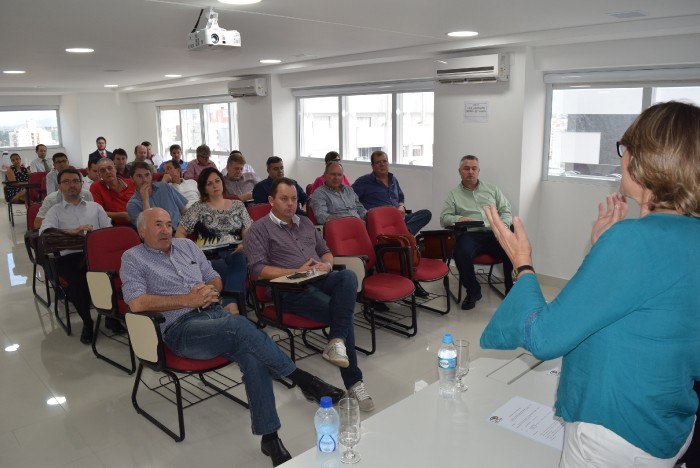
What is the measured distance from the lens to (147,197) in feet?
16.9

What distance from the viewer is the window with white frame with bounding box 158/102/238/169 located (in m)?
11.1

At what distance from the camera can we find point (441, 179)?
6559 millimetres

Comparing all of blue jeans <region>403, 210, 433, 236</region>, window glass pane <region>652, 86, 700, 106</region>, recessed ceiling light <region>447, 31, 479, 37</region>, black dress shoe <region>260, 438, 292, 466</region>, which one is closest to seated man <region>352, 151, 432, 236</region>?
blue jeans <region>403, 210, 433, 236</region>

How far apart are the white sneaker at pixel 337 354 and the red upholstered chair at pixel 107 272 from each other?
1408mm

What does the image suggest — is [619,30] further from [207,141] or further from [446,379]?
[207,141]

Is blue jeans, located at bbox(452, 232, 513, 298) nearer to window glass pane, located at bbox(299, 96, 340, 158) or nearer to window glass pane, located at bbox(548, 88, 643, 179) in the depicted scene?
window glass pane, located at bbox(548, 88, 643, 179)

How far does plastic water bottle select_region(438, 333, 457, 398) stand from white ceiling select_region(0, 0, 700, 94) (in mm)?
2419

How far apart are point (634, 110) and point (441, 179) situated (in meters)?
2.16

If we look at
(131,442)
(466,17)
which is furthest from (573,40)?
(131,442)

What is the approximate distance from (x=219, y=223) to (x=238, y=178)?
236cm

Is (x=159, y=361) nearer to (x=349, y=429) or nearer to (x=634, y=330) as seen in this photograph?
(x=349, y=429)

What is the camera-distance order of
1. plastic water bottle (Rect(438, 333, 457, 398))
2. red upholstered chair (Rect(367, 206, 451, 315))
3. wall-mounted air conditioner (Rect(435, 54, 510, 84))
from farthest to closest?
wall-mounted air conditioner (Rect(435, 54, 510, 84)), red upholstered chair (Rect(367, 206, 451, 315)), plastic water bottle (Rect(438, 333, 457, 398))

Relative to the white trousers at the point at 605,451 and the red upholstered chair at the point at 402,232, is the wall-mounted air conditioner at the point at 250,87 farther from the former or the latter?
the white trousers at the point at 605,451

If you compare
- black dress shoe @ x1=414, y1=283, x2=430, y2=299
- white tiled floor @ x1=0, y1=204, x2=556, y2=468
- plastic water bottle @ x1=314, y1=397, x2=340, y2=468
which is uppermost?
plastic water bottle @ x1=314, y1=397, x2=340, y2=468
